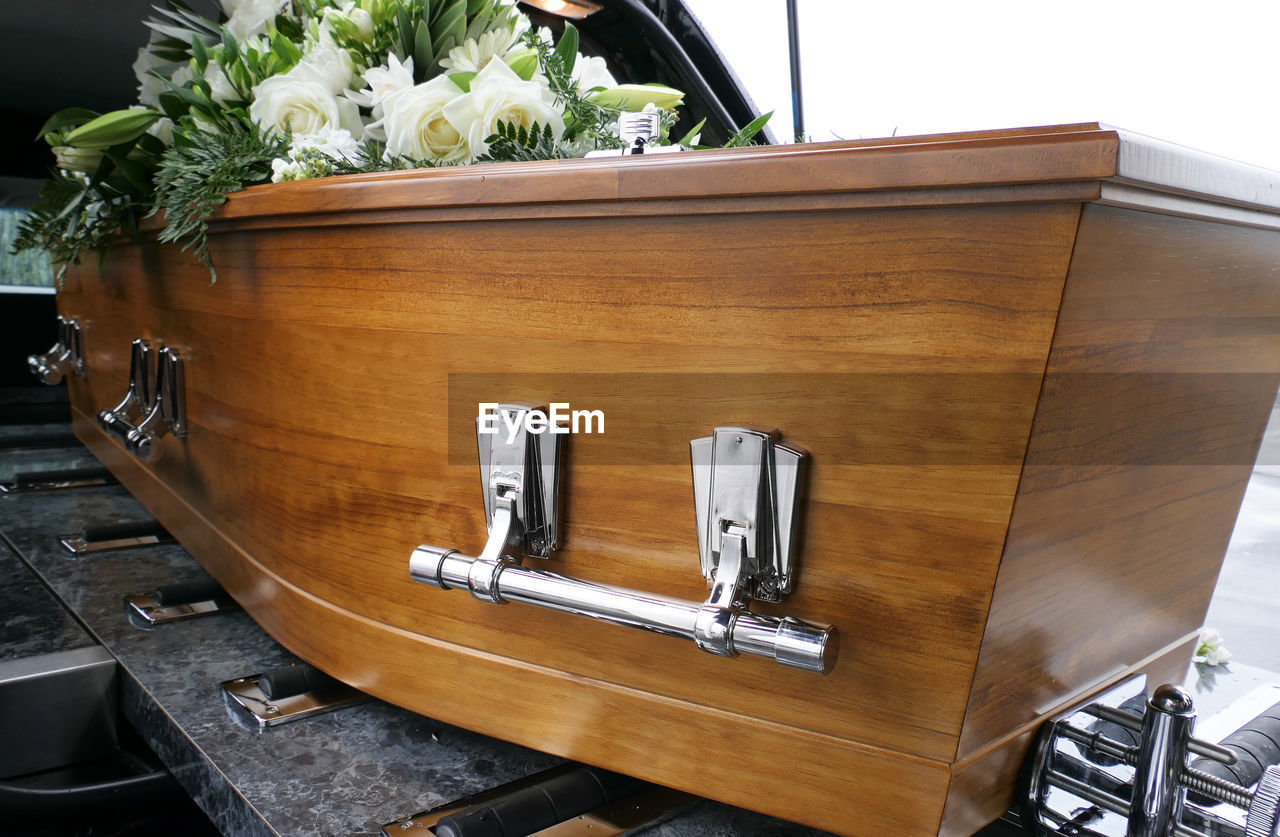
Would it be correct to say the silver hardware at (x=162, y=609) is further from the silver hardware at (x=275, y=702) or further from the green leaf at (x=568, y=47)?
the green leaf at (x=568, y=47)

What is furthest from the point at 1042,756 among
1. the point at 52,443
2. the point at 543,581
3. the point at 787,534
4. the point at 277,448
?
the point at 52,443

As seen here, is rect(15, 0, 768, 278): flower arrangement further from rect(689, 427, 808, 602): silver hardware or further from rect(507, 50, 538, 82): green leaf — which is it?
rect(689, 427, 808, 602): silver hardware

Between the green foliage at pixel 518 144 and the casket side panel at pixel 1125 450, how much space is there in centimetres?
46

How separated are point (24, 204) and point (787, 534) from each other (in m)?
2.26

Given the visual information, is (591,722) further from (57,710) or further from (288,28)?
(288,28)

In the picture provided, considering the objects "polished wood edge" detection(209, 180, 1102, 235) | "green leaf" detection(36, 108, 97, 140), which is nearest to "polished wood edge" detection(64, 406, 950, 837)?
"polished wood edge" detection(209, 180, 1102, 235)

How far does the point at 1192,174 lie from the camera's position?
492 millimetres

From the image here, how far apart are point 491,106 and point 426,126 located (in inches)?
2.6

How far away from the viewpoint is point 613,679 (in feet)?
2.19

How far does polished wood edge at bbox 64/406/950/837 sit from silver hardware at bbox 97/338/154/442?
1.13ft

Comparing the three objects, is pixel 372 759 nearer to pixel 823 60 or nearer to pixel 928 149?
pixel 928 149

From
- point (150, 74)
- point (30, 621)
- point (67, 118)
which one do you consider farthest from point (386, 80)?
point (30, 621)

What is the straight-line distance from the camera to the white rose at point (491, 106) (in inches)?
29.1

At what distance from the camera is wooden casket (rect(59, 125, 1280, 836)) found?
0.49m
